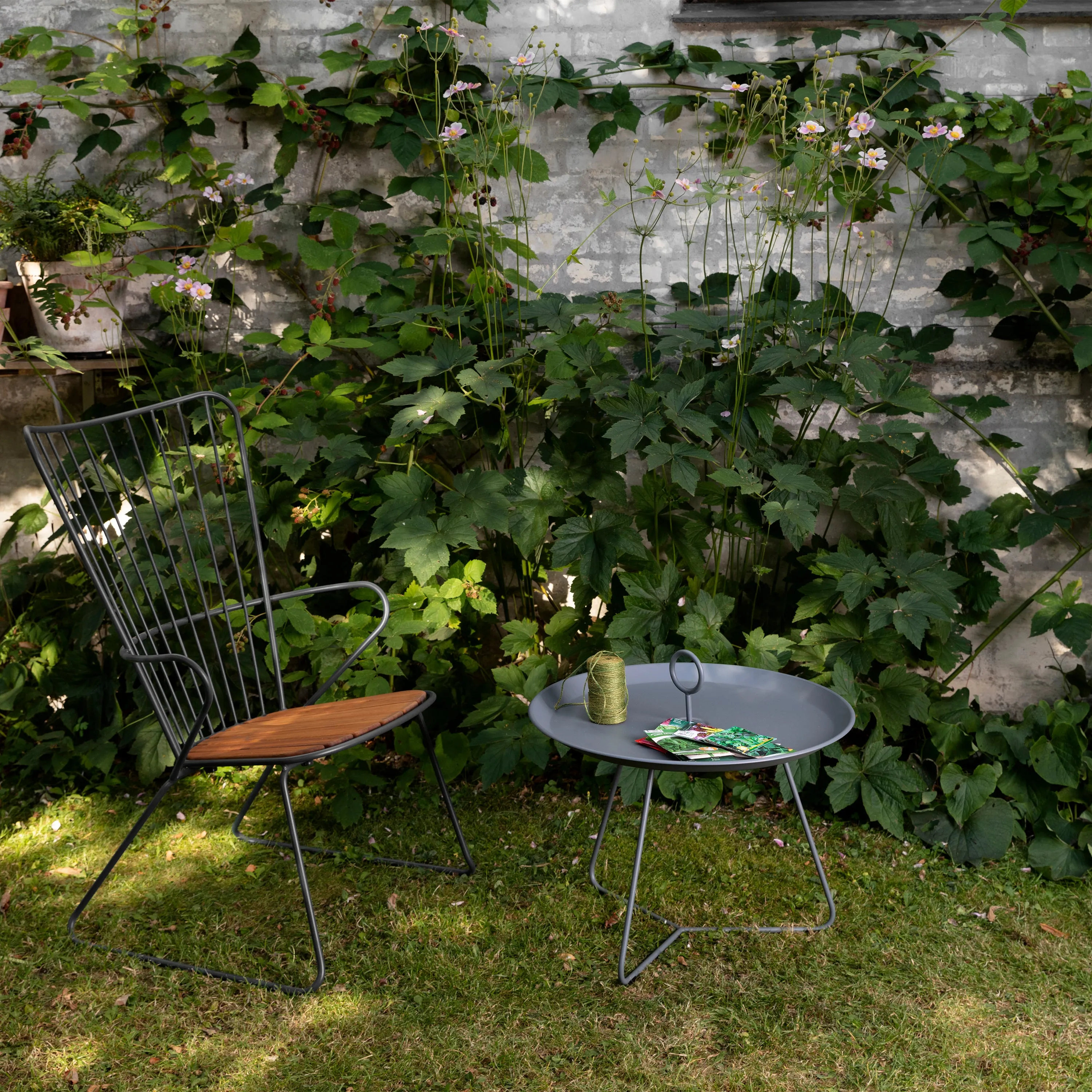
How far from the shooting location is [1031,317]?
2.97m

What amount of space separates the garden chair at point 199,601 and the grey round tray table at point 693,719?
0.35 m

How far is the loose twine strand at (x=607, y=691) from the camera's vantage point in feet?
6.61

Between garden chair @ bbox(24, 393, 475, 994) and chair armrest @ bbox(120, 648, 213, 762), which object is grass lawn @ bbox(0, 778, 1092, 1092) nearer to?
garden chair @ bbox(24, 393, 475, 994)

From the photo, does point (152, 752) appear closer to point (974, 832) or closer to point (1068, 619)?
point (974, 832)

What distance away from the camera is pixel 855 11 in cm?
296

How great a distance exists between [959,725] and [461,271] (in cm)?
196

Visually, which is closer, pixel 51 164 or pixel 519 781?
pixel 519 781

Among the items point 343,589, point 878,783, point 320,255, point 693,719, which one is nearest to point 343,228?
point 320,255

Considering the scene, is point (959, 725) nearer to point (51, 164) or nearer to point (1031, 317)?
point (1031, 317)

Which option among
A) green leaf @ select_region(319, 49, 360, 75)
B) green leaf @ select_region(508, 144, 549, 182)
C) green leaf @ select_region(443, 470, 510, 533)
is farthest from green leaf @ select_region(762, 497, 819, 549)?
green leaf @ select_region(319, 49, 360, 75)

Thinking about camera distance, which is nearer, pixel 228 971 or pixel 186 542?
pixel 228 971

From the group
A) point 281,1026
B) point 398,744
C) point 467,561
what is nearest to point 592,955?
point 281,1026

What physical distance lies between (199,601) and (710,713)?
1.57 meters

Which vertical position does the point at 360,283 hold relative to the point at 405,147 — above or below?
below
